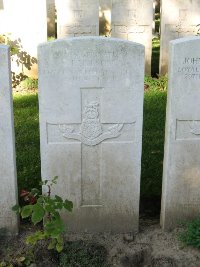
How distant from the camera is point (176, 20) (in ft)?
28.5

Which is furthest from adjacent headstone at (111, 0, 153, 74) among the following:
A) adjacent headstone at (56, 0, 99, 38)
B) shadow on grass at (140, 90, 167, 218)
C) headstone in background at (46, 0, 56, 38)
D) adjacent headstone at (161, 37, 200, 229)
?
adjacent headstone at (161, 37, 200, 229)

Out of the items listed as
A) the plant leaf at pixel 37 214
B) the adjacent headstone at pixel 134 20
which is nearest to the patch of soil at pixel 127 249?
the plant leaf at pixel 37 214

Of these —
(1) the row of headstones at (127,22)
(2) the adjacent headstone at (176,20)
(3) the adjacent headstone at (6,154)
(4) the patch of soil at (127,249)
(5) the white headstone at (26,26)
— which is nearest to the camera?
(3) the adjacent headstone at (6,154)

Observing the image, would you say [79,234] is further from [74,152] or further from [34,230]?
[74,152]

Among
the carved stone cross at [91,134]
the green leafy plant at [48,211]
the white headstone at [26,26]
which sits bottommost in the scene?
the green leafy plant at [48,211]

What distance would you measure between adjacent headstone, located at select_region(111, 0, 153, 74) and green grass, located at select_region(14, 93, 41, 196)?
231 centimetres

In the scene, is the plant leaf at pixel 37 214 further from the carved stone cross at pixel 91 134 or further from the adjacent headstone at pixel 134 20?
the adjacent headstone at pixel 134 20

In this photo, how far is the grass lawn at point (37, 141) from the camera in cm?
474

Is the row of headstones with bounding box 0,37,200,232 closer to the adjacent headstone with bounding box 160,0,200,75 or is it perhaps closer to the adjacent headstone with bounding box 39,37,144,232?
the adjacent headstone with bounding box 39,37,144,232

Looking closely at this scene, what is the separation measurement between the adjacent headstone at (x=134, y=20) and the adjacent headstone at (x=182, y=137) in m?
5.24

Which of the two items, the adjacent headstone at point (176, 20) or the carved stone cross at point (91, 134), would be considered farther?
the adjacent headstone at point (176, 20)

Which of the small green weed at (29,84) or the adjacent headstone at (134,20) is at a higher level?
the adjacent headstone at (134,20)

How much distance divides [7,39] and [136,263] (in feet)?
17.8

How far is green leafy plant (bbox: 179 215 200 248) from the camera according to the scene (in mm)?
3690
